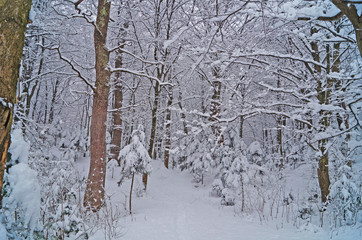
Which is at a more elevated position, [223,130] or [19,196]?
[223,130]

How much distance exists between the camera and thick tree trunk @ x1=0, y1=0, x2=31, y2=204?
1.80 meters

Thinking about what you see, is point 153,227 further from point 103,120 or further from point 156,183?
point 156,183

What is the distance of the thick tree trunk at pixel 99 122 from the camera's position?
638cm

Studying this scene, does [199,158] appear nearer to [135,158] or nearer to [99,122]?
[135,158]

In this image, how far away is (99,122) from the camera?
6.65 m

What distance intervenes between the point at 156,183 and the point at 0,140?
1141 cm

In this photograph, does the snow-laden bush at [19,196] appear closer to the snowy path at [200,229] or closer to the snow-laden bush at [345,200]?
the snowy path at [200,229]

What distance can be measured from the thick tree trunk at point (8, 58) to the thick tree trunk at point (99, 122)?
15.8 ft

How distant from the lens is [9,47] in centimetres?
188

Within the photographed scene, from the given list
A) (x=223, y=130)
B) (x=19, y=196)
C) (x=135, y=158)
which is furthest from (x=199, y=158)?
(x=19, y=196)

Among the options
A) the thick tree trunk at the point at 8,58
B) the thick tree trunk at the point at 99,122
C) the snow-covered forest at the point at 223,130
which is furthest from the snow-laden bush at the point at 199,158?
the thick tree trunk at the point at 8,58

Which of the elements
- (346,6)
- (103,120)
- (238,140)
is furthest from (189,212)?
(346,6)

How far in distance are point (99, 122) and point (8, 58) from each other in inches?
193

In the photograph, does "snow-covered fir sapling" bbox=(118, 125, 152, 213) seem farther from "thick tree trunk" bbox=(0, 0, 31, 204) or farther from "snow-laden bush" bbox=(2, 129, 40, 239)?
"thick tree trunk" bbox=(0, 0, 31, 204)
